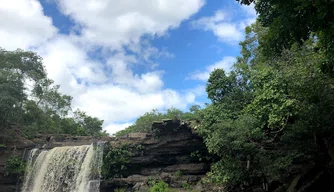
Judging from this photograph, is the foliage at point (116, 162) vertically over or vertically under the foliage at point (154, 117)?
under

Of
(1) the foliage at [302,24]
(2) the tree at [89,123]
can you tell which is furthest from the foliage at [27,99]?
(1) the foliage at [302,24]

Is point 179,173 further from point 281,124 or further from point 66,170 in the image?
point 281,124

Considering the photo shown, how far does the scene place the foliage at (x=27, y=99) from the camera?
1906 centimetres

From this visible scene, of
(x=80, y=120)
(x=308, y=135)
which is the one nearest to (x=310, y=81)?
(x=308, y=135)

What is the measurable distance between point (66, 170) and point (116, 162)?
3.06m

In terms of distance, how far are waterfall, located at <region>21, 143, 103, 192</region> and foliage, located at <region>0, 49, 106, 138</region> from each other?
140 inches

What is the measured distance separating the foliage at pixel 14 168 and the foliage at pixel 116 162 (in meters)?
5.74

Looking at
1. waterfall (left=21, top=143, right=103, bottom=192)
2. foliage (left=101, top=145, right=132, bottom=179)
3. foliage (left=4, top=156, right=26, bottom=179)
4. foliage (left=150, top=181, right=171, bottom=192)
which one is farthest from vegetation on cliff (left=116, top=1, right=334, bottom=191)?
foliage (left=4, top=156, right=26, bottom=179)

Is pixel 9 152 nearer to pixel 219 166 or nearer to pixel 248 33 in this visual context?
pixel 219 166

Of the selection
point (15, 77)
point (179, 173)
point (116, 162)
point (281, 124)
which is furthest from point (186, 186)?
point (15, 77)

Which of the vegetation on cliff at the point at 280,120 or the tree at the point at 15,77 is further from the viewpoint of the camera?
the tree at the point at 15,77

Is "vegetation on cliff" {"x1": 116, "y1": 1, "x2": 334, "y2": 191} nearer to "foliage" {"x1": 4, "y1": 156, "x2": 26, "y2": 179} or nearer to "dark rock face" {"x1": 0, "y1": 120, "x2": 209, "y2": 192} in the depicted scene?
"dark rock face" {"x1": 0, "y1": 120, "x2": 209, "y2": 192}

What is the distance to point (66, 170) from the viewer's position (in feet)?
54.9

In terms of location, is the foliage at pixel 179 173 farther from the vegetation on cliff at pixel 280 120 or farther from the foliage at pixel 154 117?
the foliage at pixel 154 117
